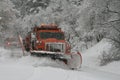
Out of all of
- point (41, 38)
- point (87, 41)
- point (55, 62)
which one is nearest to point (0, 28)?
point (87, 41)

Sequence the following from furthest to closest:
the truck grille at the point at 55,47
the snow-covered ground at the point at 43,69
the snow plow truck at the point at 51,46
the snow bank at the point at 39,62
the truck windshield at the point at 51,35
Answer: the truck windshield at the point at 51,35, the truck grille at the point at 55,47, the snow plow truck at the point at 51,46, the snow bank at the point at 39,62, the snow-covered ground at the point at 43,69

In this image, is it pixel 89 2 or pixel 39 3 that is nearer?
pixel 89 2

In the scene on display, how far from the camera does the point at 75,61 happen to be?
18328mm

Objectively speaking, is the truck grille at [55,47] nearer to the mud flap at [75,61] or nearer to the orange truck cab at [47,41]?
the orange truck cab at [47,41]

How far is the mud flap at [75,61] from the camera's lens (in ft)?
59.8

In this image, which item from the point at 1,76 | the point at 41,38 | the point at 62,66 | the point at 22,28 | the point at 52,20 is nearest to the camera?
the point at 1,76

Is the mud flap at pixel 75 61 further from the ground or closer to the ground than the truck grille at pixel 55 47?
closer to the ground

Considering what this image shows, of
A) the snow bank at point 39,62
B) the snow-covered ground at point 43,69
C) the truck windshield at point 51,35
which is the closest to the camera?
the snow-covered ground at point 43,69

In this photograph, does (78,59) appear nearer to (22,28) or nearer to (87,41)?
(87,41)

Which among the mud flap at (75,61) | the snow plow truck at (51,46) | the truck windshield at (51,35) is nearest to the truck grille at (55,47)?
the snow plow truck at (51,46)

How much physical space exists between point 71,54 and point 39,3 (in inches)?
1125

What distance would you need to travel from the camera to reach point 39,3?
46.1 m

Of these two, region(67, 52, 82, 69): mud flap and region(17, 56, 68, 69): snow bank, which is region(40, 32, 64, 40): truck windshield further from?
region(17, 56, 68, 69): snow bank

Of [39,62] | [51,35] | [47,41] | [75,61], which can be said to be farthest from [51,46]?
[39,62]
